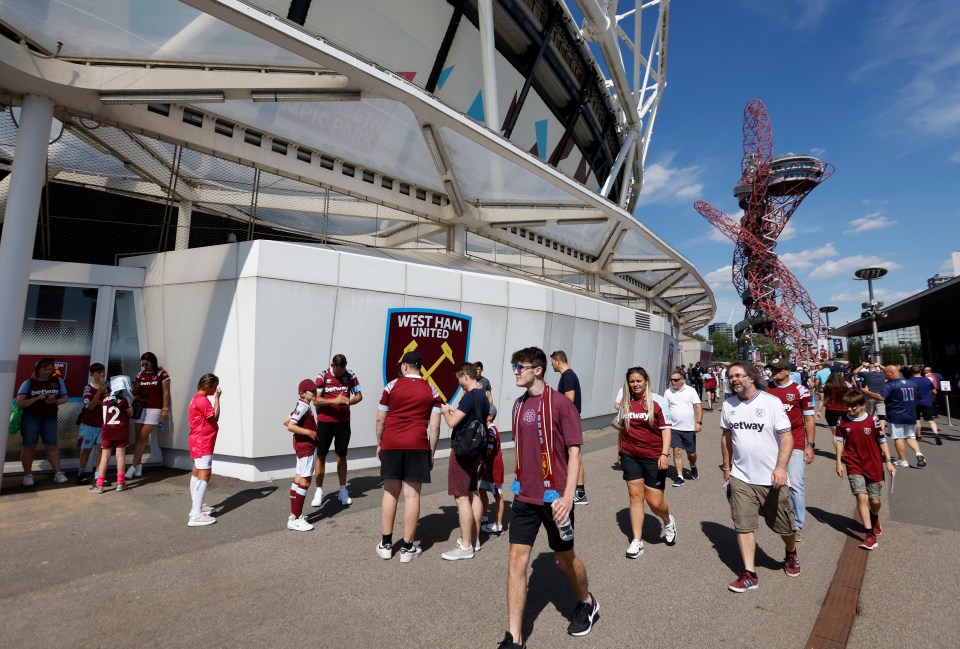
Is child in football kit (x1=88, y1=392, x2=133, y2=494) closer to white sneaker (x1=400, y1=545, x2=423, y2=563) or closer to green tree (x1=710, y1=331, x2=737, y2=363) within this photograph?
white sneaker (x1=400, y1=545, x2=423, y2=563)

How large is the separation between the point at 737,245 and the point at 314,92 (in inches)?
2556

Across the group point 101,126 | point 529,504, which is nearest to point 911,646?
point 529,504

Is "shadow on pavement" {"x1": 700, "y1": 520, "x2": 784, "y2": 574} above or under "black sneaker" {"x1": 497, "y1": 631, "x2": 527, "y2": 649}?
under

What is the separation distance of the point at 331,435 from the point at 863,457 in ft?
20.0

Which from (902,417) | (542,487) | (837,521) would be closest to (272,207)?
(542,487)

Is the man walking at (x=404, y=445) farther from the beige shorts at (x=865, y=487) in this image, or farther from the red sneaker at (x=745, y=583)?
the beige shorts at (x=865, y=487)

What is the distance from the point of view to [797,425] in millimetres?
4961

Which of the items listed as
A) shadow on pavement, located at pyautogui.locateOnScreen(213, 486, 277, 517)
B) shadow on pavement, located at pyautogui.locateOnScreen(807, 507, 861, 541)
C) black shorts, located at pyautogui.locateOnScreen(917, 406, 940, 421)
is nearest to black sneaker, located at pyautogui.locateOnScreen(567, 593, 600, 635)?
shadow on pavement, located at pyautogui.locateOnScreen(807, 507, 861, 541)

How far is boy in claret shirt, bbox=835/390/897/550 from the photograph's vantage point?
455 cm

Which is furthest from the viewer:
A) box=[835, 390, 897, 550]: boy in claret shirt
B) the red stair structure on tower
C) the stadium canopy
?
the red stair structure on tower

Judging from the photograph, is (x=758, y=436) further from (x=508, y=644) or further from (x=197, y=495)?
(x=197, y=495)

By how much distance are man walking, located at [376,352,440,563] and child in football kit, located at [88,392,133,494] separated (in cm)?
431

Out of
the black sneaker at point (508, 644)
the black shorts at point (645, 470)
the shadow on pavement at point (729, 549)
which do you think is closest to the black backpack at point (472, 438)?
the black shorts at point (645, 470)

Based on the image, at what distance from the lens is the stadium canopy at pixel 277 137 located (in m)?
6.43
